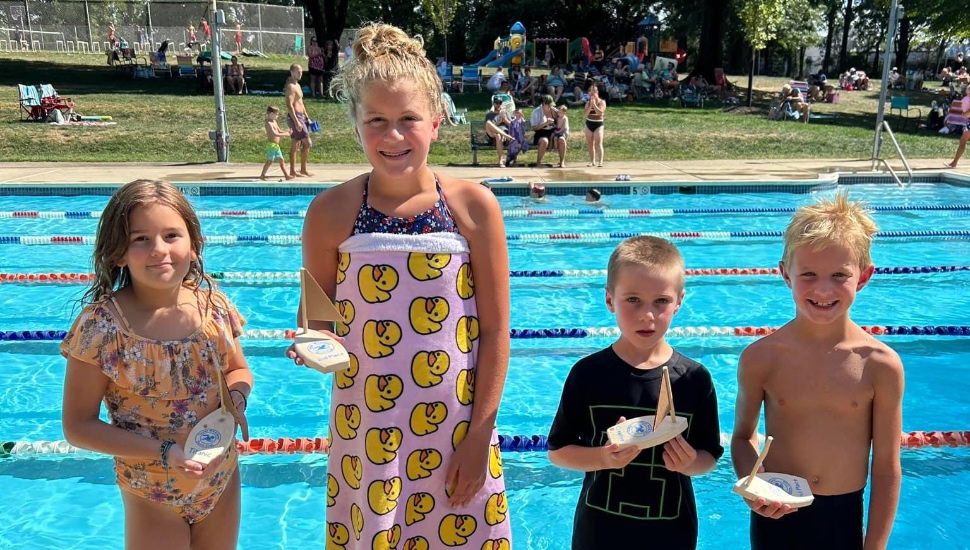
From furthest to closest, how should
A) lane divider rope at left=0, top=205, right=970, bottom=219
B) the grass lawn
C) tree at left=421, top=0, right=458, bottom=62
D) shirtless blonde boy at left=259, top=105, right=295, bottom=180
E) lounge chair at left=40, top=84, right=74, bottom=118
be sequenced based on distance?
1. tree at left=421, top=0, right=458, bottom=62
2. lounge chair at left=40, top=84, right=74, bottom=118
3. the grass lawn
4. shirtless blonde boy at left=259, top=105, right=295, bottom=180
5. lane divider rope at left=0, top=205, right=970, bottom=219

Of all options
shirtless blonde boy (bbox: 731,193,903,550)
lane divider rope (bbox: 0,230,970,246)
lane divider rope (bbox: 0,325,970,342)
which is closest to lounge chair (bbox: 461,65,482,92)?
lane divider rope (bbox: 0,230,970,246)

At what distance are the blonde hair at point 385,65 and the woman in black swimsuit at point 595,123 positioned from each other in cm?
1322

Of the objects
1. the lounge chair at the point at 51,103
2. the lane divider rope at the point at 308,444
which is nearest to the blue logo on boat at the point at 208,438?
the lane divider rope at the point at 308,444

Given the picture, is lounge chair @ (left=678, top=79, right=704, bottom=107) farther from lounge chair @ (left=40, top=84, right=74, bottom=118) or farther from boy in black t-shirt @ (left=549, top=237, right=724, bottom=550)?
boy in black t-shirt @ (left=549, top=237, right=724, bottom=550)

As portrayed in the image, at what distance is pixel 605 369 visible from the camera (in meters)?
2.08

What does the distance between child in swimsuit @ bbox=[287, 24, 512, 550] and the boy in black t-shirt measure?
0.27 meters

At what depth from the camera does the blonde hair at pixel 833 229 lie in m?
2.09

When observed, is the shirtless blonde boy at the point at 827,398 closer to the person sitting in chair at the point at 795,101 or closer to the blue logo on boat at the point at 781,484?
the blue logo on boat at the point at 781,484

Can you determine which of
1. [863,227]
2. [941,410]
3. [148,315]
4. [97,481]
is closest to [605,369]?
[863,227]

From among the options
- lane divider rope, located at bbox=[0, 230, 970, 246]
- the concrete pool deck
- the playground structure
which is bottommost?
lane divider rope, located at bbox=[0, 230, 970, 246]

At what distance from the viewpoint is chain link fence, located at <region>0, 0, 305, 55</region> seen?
35031 mm

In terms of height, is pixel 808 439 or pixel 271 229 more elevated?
pixel 808 439

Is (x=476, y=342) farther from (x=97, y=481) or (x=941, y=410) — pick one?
(x=941, y=410)

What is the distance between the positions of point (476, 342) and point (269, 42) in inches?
1475
